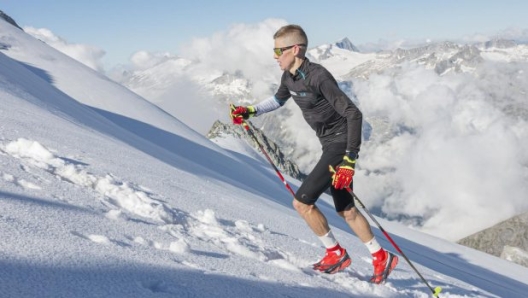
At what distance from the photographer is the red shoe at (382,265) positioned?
697 cm

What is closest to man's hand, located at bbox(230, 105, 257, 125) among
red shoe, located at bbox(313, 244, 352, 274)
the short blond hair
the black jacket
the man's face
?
the black jacket

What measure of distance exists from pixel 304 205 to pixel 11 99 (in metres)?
8.43

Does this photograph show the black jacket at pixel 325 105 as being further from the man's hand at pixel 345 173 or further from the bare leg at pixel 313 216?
the bare leg at pixel 313 216

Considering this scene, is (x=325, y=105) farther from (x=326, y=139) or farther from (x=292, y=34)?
(x=292, y=34)

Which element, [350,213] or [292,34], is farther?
[350,213]

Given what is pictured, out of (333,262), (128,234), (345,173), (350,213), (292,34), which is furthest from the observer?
(350,213)

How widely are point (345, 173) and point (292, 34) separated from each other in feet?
7.18

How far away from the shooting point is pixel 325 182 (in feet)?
21.7

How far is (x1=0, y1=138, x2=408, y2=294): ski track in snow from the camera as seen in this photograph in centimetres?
617

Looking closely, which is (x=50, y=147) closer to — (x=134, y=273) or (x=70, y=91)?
(x=134, y=273)

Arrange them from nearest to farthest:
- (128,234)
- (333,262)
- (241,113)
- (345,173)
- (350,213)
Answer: (128,234) < (345,173) < (333,262) < (350,213) < (241,113)

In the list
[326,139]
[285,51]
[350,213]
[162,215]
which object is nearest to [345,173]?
[326,139]

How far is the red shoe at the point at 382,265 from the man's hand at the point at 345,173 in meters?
1.53

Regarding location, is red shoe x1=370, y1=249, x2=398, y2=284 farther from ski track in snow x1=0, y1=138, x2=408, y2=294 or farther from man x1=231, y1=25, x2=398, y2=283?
ski track in snow x1=0, y1=138, x2=408, y2=294
